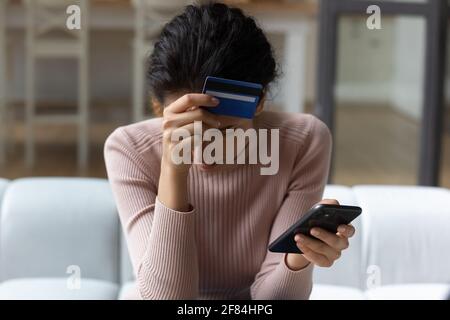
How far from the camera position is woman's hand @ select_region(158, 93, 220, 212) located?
1084 millimetres

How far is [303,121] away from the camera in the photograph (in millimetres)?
1374

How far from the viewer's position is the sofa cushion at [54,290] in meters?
1.79

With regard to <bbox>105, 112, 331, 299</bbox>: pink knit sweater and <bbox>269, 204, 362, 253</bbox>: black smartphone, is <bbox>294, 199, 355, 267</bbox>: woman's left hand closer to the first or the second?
<bbox>269, 204, 362, 253</bbox>: black smartphone

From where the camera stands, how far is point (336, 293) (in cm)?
188

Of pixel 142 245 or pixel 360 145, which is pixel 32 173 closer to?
pixel 360 145

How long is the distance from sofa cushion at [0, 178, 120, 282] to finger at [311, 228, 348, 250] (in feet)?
3.10

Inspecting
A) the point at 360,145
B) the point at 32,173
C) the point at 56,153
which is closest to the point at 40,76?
the point at 56,153

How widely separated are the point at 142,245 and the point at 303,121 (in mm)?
363

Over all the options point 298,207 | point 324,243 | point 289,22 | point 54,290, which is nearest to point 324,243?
point 324,243

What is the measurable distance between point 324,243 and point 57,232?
976 mm

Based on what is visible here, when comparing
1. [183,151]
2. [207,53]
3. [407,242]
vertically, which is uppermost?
[207,53]

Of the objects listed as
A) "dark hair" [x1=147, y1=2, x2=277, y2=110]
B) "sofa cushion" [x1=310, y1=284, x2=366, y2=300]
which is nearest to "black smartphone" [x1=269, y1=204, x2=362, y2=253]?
"dark hair" [x1=147, y1=2, x2=277, y2=110]

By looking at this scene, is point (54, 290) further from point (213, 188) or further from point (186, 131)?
point (186, 131)

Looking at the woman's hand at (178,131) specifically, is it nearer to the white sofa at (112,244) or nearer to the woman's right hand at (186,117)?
the woman's right hand at (186,117)
